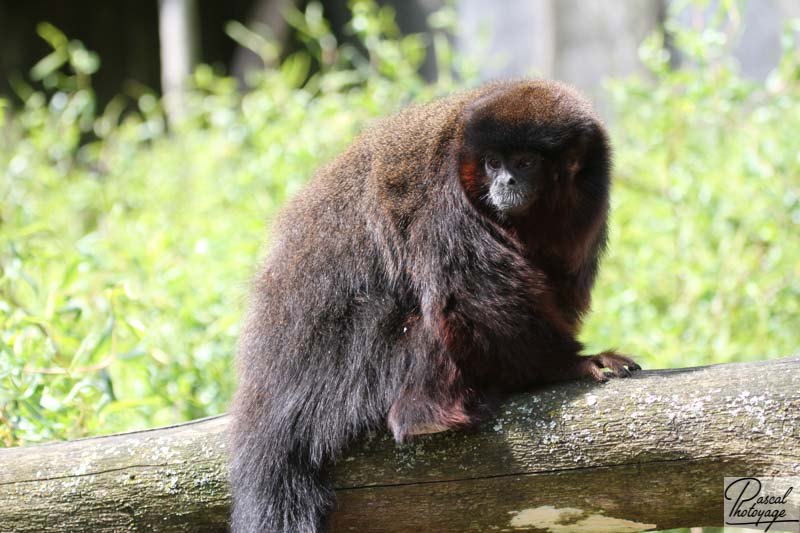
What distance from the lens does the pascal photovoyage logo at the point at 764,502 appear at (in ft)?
7.43

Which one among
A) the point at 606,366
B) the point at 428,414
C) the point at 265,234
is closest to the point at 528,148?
the point at 606,366

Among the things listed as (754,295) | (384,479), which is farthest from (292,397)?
(754,295)

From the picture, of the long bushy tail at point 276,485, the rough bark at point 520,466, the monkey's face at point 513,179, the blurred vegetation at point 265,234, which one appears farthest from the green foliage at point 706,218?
the long bushy tail at point 276,485

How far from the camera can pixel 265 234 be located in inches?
162

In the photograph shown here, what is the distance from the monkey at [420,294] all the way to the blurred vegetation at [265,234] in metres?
0.56

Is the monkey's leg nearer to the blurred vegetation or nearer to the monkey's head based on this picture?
the monkey's head

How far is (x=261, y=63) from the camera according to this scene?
11.1 m

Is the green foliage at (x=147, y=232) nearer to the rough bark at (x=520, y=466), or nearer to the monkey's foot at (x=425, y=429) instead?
the rough bark at (x=520, y=466)

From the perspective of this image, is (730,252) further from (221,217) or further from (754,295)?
(221,217)

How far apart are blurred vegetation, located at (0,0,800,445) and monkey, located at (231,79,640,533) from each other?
1.83 ft

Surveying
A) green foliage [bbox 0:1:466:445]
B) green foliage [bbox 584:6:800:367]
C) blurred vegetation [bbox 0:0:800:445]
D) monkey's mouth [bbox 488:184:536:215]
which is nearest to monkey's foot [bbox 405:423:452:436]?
monkey's mouth [bbox 488:184:536:215]

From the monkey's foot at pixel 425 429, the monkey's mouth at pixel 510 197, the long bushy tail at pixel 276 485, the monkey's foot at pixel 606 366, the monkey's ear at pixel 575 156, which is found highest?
the monkey's ear at pixel 575 156

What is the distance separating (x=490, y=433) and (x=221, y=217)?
4227 millimetres

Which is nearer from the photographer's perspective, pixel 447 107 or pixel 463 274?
pixel 463 274
